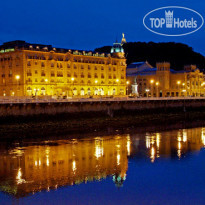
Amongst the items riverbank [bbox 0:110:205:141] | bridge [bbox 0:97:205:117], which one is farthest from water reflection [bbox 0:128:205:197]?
bridge [bbox 0:97:205:117]

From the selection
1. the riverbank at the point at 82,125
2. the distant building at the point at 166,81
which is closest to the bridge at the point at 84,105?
the riverbank at the point at 82,125

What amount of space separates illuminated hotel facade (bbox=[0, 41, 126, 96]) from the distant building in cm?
3749

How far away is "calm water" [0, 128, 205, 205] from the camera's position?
3003 cm

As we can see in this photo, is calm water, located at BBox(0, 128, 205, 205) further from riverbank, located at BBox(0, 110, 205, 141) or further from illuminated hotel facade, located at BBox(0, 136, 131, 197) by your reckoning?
riverbank, located at BBox(0, 110, 205, 141)

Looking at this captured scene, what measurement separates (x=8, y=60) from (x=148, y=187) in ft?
302

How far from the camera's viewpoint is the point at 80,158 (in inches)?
1694

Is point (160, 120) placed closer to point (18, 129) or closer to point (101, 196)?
point (18, 129)

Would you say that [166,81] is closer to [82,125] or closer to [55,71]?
[55,71]

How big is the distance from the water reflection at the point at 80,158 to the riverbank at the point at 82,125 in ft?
20.7

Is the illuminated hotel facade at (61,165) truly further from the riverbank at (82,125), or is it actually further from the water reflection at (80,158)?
the riverbank at (82,125)

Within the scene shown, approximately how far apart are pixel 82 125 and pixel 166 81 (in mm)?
118887

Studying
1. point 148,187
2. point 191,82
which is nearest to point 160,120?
point 148,187

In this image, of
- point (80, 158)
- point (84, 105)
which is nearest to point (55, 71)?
point (84, 105)

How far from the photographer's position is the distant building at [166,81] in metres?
182
